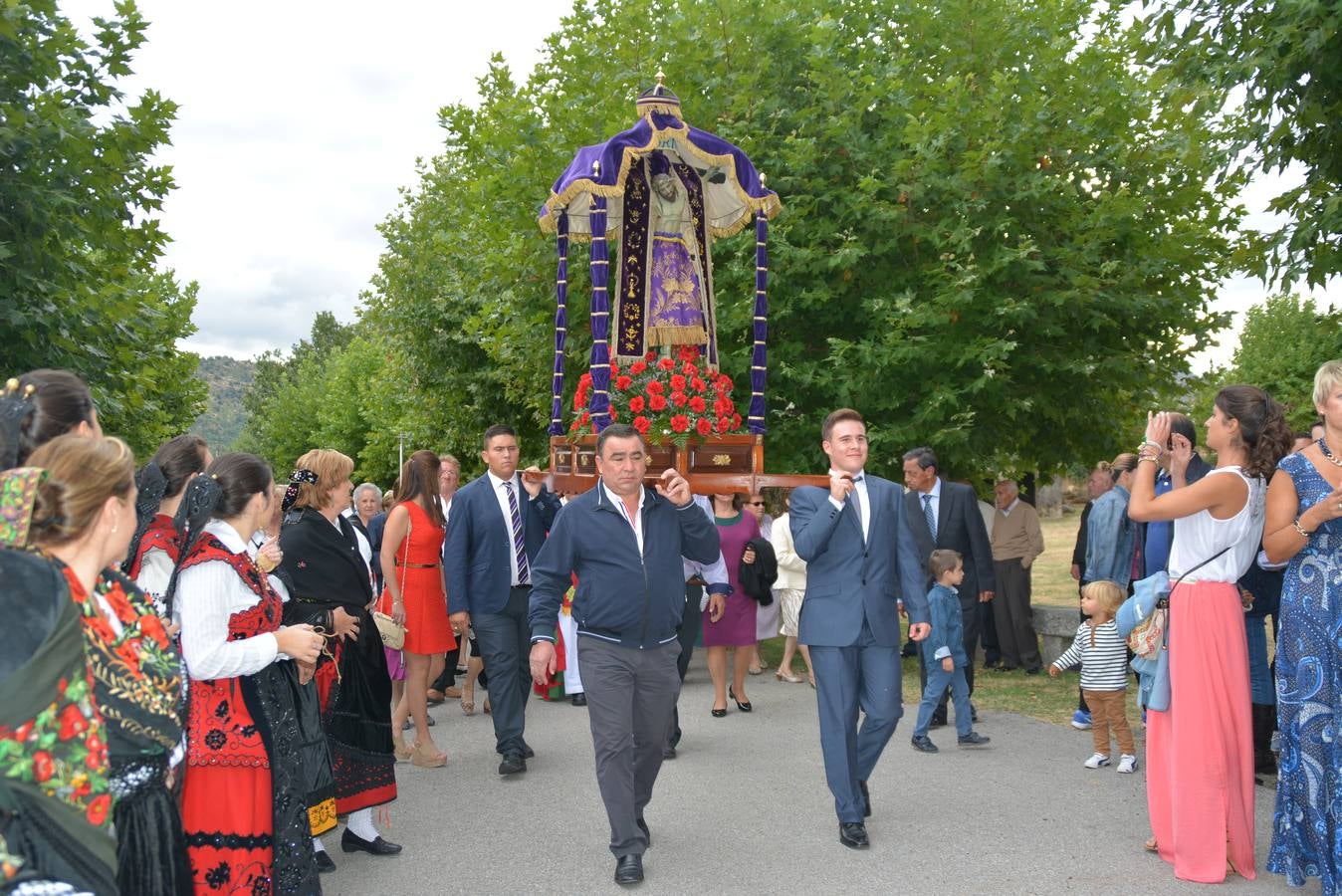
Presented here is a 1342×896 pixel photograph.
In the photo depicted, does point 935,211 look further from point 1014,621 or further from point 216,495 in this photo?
point 216,495

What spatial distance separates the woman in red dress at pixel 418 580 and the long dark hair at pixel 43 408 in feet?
14.7

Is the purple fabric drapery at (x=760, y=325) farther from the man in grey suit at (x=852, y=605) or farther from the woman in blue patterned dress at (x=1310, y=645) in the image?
the woman in blue patterned dress at (x=1310, y=645)

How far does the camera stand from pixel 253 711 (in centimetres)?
448

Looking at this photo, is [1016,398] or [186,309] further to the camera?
[186,309]

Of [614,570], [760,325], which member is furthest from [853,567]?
[760,325]

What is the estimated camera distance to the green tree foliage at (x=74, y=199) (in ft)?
31.3

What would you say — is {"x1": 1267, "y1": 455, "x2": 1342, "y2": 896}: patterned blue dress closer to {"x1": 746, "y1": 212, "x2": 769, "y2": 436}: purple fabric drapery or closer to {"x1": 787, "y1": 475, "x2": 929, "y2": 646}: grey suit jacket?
{"x1": 787, "y1": 475, "x2": 929, "y2": 646}: grey suit jacket

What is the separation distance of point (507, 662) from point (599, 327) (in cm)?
424

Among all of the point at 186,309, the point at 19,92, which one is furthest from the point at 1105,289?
the point at 186,309

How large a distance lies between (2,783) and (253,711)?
1944mm

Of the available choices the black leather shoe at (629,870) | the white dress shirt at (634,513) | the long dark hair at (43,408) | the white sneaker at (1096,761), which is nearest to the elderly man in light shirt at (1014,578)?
the white sneaker at (1096,761)

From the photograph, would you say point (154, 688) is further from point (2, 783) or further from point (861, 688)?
point (861, 688)

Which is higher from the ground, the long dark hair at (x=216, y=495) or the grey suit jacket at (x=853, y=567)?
the long dark hair at (x=216, y=495)

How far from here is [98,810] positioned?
2779 mm
